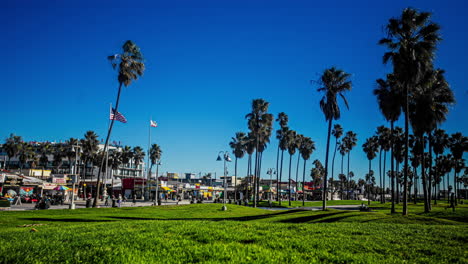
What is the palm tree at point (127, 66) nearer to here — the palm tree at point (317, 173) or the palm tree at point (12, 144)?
the palm tree at point (12, 144)

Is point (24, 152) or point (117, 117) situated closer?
point (117, 117)

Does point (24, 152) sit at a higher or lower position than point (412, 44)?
lower

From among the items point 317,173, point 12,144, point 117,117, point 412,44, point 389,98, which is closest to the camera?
point 412,44

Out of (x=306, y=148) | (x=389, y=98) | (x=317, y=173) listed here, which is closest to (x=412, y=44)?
(x=389, y=98)

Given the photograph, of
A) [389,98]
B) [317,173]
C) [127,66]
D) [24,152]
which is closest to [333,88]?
[389,98]

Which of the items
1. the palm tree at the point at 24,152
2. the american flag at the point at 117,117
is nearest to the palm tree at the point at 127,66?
the american flag at the point at 117,117

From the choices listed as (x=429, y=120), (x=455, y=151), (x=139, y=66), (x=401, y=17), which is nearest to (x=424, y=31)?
(x=401, y=17)

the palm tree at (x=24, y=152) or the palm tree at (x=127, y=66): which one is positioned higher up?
the palm tree at (x=127, y=66)

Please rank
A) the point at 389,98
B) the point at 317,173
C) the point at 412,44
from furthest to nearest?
the point at 317,173 → the point at 389,98 → the point at 412,44

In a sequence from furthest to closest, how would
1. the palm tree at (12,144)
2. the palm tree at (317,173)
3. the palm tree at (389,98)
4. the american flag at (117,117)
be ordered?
the palm tree at (317,173) < the palm tree at (12,144) < the american flag at (117,117) < the palm tree at (389,98)

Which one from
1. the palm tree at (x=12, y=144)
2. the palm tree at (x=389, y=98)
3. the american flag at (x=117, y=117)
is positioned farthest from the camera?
the palm tree at (x=12, y=144)

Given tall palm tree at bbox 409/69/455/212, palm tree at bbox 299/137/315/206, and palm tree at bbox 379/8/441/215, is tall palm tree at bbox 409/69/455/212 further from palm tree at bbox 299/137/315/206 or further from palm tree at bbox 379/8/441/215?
palm tree at bbox 299/137/315/206

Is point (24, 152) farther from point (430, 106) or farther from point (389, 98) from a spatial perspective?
point (430, 106)

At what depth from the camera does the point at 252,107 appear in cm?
5931
